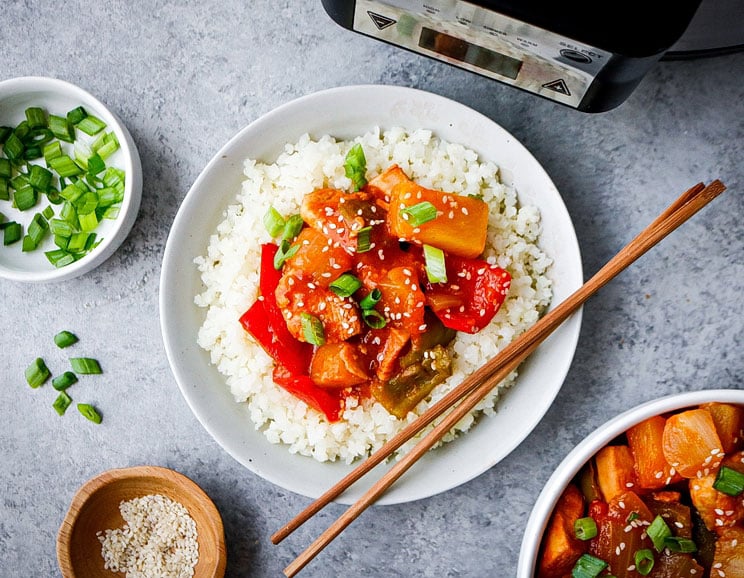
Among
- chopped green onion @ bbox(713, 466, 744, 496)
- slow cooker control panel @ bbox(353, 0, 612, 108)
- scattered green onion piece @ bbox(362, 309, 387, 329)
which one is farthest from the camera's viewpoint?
scattered green onion piece @ bbox(362, 309, 387, 329)

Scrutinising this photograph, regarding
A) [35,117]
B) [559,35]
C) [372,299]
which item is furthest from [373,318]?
[35,117]

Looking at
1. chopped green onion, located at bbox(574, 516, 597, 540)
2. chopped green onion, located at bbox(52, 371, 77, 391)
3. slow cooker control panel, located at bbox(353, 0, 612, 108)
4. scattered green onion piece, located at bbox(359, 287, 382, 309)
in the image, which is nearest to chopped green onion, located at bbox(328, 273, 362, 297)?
scattered green onion piece, located at bbox(359, 287, 382, 309)

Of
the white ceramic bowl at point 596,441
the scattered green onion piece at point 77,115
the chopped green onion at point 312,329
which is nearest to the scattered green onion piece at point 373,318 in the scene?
the chopped green onion at point 312,329

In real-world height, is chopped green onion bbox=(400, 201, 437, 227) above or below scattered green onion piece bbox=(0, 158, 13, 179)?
above

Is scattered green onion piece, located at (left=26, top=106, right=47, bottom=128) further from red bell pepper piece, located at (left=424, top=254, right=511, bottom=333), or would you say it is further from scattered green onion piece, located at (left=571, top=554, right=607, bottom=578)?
scattered green onion piece, located at (left=571, top=554, right=607, bottom=578)

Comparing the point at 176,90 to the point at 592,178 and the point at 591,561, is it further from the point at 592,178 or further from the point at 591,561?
the point at 591,561

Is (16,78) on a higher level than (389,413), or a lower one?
higher

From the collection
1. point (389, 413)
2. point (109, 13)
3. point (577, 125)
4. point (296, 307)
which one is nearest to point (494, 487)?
point (389, 413)

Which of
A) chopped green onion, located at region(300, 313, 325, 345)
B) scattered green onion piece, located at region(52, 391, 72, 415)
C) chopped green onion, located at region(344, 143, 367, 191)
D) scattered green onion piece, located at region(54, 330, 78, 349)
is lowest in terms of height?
scattered green onion piece, located at region(52, 391, 72, 415)
